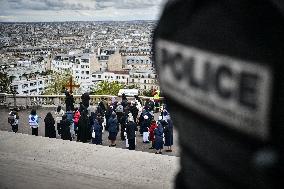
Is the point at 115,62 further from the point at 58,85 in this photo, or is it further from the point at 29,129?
the point at 29,129

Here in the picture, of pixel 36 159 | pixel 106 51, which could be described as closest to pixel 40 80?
pixel 106 51

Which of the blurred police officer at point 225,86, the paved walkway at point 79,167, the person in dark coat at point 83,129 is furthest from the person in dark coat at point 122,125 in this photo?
the blurred police officer at point 225,86

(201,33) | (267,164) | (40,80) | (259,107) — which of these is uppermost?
(201,33)

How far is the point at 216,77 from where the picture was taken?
83cm

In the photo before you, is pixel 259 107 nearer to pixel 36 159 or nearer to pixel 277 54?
pixel 277 54

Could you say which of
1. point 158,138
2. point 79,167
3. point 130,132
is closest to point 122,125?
point 130,132

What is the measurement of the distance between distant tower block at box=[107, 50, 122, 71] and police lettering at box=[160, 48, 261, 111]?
127 m

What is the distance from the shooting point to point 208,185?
35.5 inches

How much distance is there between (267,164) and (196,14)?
1.11 feet

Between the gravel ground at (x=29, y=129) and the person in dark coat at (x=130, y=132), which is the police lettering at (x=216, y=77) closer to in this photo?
the gravel ground at (x=29, y=129)

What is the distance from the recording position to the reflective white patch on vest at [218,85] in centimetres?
74

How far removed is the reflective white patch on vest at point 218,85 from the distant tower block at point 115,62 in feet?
416

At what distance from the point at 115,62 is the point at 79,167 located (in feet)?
413

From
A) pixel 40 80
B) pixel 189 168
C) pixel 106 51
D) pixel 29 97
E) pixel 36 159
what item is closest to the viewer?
pixel 189 168
